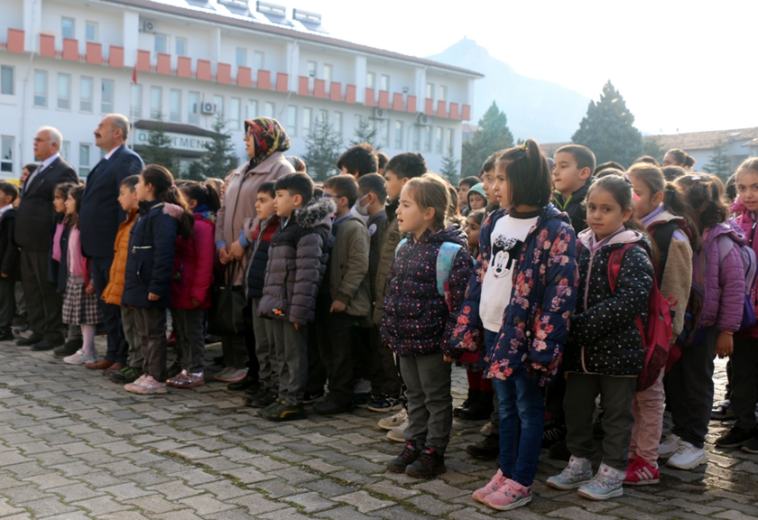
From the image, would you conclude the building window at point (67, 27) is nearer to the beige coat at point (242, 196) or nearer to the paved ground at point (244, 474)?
the beige coat at point (242, 196)

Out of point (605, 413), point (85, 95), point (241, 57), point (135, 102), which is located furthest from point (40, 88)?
point (605, 413)

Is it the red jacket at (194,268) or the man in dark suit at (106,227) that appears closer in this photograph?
the red jacket at (194,268)

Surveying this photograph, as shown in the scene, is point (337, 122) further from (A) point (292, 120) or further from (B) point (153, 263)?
(B) point (153, 263)

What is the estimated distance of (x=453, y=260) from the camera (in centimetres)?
457

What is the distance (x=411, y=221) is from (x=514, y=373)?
1.21 meters

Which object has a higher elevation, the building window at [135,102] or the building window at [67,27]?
the building window at [67,27]

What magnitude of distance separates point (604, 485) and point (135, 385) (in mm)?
4286

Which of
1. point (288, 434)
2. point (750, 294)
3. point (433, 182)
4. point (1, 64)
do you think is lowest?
point (288, 434)

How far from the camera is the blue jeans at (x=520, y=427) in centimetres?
407

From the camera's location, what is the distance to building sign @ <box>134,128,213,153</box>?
42688mm

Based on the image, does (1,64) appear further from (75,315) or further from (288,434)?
(288,434)

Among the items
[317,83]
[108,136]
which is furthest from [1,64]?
[108,136]

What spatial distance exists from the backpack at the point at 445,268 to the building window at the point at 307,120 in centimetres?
4873

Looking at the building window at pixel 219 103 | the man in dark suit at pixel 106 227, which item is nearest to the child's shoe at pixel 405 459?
the man in dark suit at pixel 106 227
